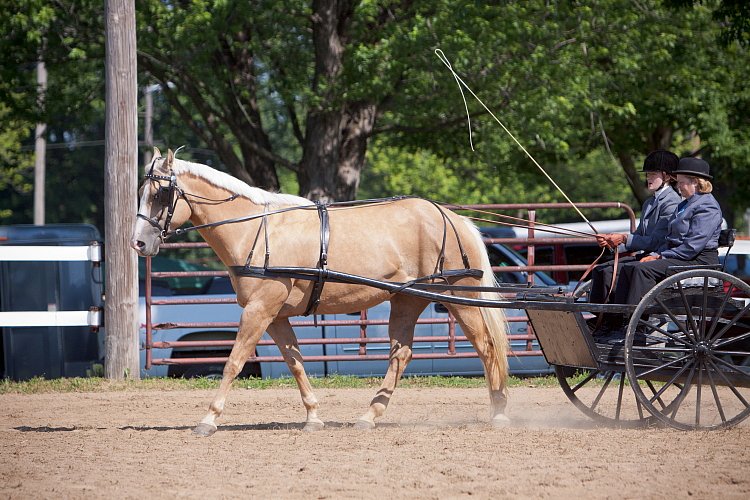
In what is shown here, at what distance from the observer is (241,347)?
7527 millimetres

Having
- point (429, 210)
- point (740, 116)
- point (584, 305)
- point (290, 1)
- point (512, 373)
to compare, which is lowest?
point (512, 373)

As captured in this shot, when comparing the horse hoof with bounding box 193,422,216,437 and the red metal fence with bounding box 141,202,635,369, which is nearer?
the horse hoof with bounding box 193,422,216,437

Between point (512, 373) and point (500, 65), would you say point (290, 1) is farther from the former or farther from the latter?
point (512, 373)

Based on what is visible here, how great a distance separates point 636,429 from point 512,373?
4.77m

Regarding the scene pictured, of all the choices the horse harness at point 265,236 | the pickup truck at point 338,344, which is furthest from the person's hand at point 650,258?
the pickup truck at point 338,344

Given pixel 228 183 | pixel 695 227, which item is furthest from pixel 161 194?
pixel 695 227

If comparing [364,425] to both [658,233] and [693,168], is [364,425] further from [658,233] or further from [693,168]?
[693,168]

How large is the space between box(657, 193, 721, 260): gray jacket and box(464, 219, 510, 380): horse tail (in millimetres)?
1418

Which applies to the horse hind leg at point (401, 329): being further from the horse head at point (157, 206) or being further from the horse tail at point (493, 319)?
the horse head at point (157, 206)

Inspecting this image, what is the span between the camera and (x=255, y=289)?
7.52 meters

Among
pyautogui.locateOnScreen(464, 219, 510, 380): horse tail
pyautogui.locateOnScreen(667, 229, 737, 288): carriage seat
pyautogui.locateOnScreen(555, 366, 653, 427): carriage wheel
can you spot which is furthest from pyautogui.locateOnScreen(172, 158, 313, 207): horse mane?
pyautogui.locateOnScreen(667, 229, 737, 288): carriage seat

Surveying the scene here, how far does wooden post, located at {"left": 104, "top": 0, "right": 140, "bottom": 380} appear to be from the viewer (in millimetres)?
11227

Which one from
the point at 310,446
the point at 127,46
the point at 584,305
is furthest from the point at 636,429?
the point at 127,46

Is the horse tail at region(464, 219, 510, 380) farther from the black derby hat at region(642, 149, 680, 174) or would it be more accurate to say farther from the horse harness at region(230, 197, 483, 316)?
the black derby hat at region(642, 149, 680, 174)
